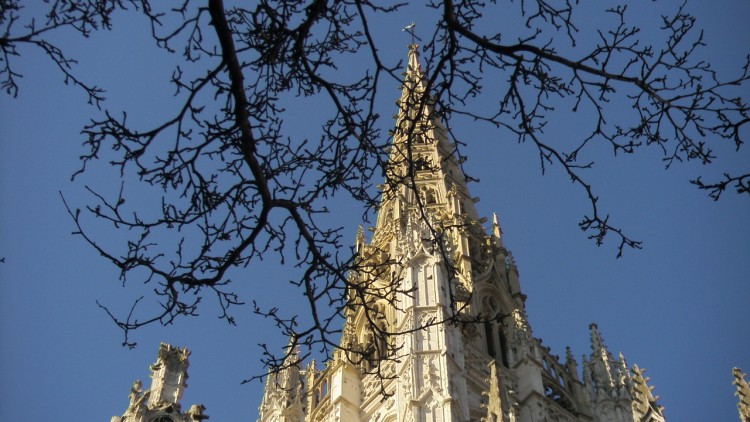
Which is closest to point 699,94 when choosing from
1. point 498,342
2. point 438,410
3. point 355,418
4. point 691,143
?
point 691,143

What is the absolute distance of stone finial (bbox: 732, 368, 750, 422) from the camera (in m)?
20.6

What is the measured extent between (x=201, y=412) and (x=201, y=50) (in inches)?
211

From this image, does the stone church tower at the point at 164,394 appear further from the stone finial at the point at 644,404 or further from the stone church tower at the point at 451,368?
the stone finial at the point at 644,404

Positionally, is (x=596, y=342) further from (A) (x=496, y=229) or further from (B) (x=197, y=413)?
(B) (x=197, y=413)

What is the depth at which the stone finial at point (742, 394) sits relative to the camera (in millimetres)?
20625

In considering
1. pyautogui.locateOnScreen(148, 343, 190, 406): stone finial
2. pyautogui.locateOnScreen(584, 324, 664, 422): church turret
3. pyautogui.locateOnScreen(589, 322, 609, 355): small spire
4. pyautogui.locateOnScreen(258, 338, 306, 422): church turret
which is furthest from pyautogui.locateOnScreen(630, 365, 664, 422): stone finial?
pyautogui.locateOnScreen(148, 343, 190, 406): stone finial

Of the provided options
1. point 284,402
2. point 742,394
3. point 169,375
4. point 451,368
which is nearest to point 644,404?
point 742,394

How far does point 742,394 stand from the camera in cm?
2156

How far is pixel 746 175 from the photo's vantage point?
21.1 feet

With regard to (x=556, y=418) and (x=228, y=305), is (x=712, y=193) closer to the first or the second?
(x=228, y=305)

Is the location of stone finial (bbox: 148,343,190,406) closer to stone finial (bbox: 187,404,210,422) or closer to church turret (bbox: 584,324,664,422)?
stone finial (bbox: 187,404,210,422)

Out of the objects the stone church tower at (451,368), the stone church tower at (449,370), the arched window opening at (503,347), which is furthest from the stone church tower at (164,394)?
the arched window opening at (503,347)

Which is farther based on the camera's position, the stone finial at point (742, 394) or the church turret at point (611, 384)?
the church turret at point (611, 384)

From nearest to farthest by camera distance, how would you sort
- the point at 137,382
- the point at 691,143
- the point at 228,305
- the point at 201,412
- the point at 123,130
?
the point at 123,130, the point at 691,143, the point at 228,305, the point at 201,412, the point at 137,382
